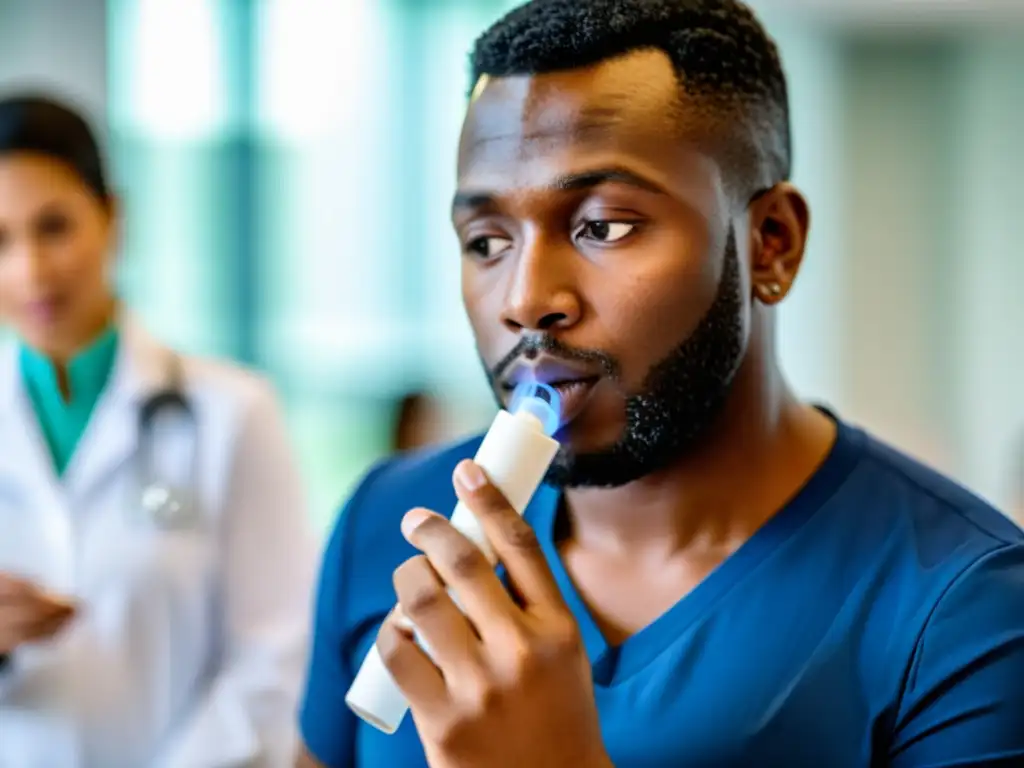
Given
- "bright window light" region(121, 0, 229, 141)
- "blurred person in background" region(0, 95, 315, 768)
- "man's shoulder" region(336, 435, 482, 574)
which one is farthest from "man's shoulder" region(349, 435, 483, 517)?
"bright window light" region(121, 0, 229, 141)

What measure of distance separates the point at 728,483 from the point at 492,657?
0.26 meters

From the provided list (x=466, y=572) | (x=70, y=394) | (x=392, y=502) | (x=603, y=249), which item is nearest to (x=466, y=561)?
(x=466, y=572)

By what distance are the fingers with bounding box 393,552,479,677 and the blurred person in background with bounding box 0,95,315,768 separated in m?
0.64

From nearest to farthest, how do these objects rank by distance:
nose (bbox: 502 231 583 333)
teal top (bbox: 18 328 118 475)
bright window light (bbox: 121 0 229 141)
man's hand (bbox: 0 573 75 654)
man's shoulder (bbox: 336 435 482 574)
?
nose (bbox: 502 231 583 333)
man's shoulder (bbox: 336 435 482 574)
man's hand (bbox: 0 573 75 654)
teal top (bbox: 18 328 118 475)
bright window light (bbox: 121 0 229 141)

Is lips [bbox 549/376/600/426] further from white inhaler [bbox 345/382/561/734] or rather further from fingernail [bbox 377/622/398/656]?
fingernail [bbox 377/622/398/656]

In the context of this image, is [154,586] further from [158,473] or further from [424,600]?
[424,600]

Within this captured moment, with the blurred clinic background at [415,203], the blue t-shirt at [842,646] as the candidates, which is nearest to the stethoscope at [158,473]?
the blue t-shirt at [842,646]

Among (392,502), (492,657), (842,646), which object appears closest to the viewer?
(492,657)

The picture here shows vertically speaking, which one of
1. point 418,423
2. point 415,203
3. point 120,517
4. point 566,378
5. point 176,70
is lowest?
point 418,423

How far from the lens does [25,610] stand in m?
1.07

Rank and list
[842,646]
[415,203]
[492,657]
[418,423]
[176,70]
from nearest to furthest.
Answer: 1. [492,657]
2. [842,646]
3. [418,423]
4. [176,70]
5. [415,203]

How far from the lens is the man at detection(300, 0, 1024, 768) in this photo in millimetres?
633

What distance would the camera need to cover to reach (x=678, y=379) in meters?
0.75

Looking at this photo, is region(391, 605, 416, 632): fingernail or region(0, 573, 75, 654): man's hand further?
region(0, 573, 75, 654): man's hand
